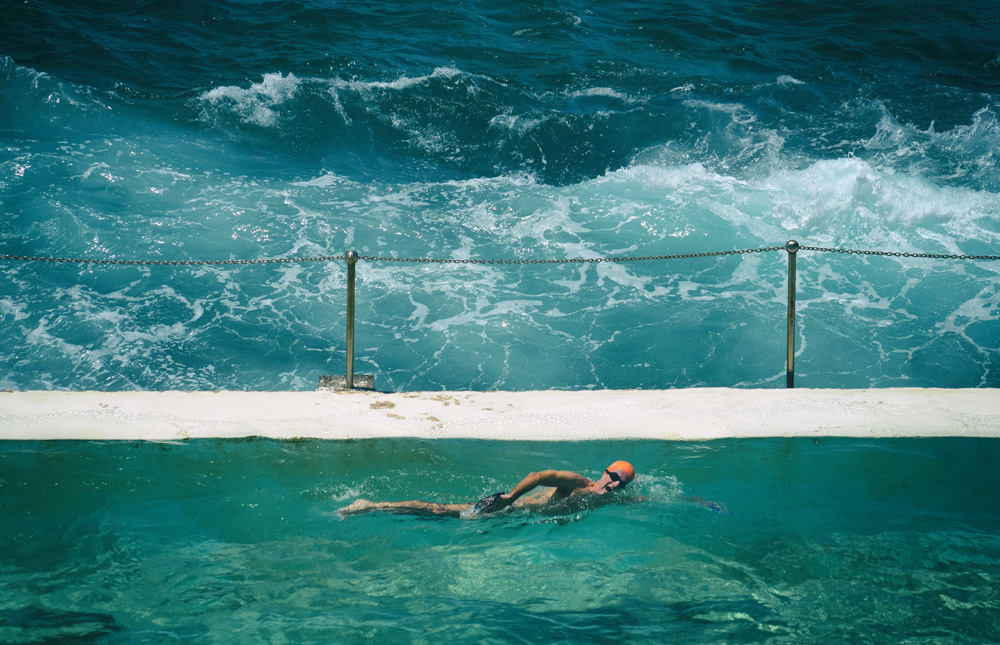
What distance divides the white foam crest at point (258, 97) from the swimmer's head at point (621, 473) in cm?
1028

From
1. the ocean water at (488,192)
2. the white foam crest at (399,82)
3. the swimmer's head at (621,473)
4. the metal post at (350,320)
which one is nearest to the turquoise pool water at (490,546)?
the swimmer's head at (621,473)

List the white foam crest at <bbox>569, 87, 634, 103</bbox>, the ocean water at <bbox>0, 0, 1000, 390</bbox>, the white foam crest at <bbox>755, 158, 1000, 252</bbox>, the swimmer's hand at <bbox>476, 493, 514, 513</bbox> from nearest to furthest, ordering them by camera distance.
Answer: the swimmer's hand at <bbox>476, 493, 514, 513</bbox>
the ocean water at <bbox>0, 0, 1000, 390</bbox>
the white foam crest at <bbox>755, 158, 1000, 252</bbox>
the white foam crest at <bbox>569, 87, 634, 103</bbox>

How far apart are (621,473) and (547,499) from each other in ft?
1.49

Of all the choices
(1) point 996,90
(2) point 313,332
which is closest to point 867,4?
(1) point 996,90

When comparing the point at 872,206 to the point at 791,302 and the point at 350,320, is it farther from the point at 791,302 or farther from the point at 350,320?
the point at 350,320

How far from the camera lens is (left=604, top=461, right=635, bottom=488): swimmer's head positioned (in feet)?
15.3

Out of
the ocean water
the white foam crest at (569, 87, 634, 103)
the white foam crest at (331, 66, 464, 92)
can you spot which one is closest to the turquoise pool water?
the ocean water

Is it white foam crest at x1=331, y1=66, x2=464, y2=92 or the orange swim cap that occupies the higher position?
white foam crest at x1=331, y1=66, x2=464, y2=92

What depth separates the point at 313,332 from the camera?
9.08 meters

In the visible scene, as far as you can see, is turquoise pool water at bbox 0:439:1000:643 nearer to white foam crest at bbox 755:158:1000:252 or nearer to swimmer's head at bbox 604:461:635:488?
swimmer's head at bbox 604:461:635:488

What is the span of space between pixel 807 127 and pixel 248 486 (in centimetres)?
1166

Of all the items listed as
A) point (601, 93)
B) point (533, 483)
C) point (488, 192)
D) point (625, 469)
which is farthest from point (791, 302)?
point (601, 93)

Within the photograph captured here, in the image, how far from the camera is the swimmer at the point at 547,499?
4.53 metres

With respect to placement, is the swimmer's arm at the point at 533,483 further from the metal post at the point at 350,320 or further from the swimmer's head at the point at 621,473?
the metal post at the point at 350,320
